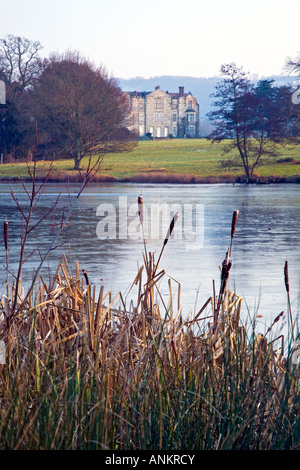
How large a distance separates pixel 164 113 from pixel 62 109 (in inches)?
2583

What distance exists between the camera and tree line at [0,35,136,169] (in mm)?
48281

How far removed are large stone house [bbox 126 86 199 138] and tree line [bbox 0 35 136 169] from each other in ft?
153

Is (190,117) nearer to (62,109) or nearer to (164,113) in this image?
(164,113)

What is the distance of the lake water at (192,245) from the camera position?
848 centimetres

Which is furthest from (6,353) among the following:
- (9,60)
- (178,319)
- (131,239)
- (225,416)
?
(9,60)

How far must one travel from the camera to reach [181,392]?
10.5 ft

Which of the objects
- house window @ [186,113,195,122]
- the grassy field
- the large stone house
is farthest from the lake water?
house window @ [186,113,195,122]

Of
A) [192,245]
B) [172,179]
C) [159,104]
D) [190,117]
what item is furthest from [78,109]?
[190,117]

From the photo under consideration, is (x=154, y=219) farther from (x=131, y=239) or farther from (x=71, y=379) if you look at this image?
(x=71, y=379)

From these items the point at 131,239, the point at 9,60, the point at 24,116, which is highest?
the point at 9,60

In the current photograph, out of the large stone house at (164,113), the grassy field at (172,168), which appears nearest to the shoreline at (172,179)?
the grassy field at (172,168)

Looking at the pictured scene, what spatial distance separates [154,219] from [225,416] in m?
15.5

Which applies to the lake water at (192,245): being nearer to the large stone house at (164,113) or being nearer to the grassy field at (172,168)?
the grassy field at (172,168)

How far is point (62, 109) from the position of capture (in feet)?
158
